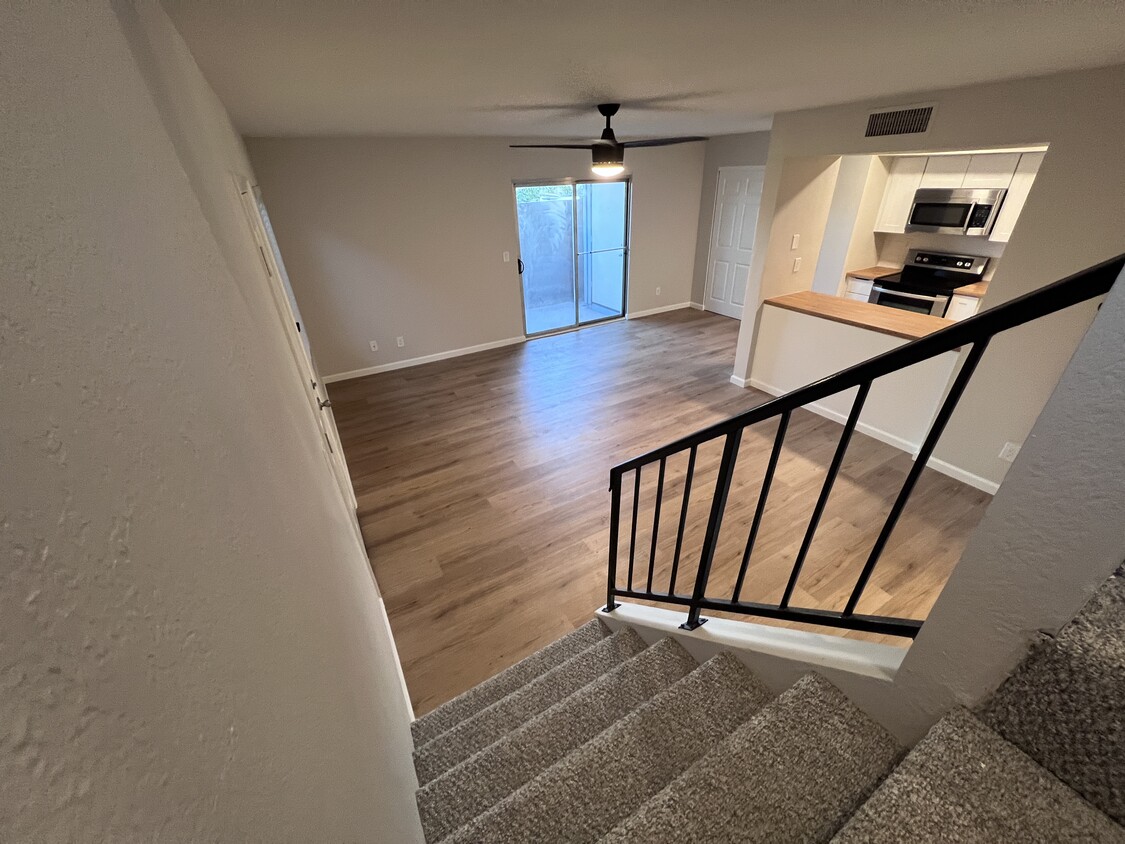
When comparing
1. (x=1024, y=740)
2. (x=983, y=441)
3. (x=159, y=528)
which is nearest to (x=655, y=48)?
(x=159, y=528)

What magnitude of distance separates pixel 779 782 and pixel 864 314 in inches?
147

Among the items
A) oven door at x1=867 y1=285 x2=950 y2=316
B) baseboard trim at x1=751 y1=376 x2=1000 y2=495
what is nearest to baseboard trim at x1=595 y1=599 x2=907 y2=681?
baseboard trim at x1=751 y1=376 x2=1000 y2=495

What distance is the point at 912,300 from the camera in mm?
4910

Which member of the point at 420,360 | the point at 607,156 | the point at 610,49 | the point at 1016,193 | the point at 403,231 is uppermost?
the point at 610,49

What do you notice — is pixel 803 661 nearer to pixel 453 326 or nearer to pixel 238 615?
pixel 238 615

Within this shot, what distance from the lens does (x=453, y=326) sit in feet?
18.0

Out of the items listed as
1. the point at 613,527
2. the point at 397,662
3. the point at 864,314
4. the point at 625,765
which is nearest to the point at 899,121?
the point at 864,314

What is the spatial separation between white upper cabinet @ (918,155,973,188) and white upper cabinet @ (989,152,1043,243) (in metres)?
0.41

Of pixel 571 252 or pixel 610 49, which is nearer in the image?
pixel 610 49

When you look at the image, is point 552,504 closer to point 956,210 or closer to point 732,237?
point 956,210

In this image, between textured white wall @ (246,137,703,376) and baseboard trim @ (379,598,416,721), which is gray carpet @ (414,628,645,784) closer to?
baseboard trim @ (379,598,416,721)

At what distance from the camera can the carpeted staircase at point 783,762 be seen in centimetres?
68

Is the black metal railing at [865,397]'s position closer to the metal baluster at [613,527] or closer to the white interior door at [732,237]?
the metal baluster at [613,527]

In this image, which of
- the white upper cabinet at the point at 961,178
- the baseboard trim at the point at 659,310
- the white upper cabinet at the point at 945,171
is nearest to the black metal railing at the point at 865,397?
the white upper cabinet at the point at 961,178
